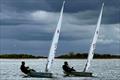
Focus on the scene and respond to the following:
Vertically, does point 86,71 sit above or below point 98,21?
below

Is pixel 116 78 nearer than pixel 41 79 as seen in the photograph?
No

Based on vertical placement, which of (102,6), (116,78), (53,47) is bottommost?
(116,78)

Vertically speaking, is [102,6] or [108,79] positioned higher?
[102,6]

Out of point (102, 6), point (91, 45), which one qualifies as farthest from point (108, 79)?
point (102, 6)

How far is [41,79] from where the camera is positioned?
6725 centimetres

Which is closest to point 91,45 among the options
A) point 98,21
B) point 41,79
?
point 98,21

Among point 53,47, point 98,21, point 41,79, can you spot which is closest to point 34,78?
point 41,79

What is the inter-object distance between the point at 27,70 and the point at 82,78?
7634 millimetres

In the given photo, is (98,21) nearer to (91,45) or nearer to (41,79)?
(91,45)

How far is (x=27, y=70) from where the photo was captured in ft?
222

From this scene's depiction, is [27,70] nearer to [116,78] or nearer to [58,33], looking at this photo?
[58,33]

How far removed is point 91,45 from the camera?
6600 centimetres

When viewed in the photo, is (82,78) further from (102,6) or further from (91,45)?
(102,6)

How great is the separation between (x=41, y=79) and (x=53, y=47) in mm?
5420
